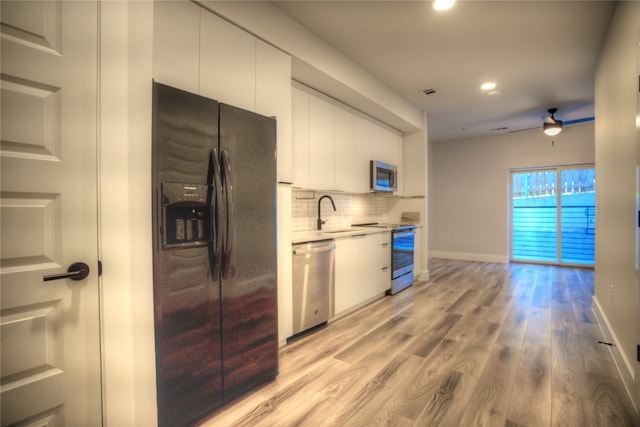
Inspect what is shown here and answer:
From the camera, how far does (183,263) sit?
1.51 m

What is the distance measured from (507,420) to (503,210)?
228 inches

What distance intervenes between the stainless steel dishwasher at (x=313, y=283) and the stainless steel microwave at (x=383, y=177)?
5.28 ft

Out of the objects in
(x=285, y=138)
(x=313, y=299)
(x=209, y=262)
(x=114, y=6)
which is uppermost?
(x=114, y=6)

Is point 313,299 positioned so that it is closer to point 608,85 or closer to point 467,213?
point 608,85

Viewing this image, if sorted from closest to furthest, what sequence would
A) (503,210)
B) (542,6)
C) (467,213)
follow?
(542,6)
(503,210)
(467,213)

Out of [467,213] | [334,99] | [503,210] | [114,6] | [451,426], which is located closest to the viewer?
[114,6]

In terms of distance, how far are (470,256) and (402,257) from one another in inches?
134

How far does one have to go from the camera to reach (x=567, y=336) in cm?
268

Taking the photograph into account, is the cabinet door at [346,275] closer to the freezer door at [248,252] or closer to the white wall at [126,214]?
the freezer door at [248,252]

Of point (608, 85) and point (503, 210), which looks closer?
point (608, 85)

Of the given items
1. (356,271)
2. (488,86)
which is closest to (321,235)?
(356,271)

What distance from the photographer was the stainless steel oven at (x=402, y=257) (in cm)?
408

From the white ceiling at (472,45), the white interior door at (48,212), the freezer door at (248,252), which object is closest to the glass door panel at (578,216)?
the white ceiling at (472,45)

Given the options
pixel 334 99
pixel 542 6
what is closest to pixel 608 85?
pixel 542 6
